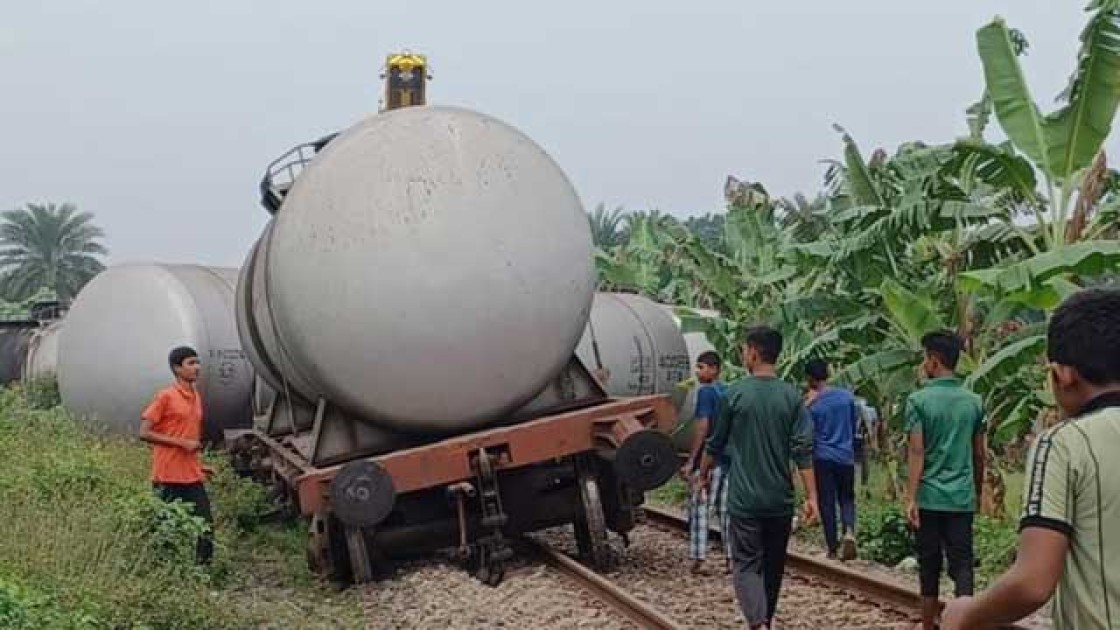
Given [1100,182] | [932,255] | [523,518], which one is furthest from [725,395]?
[932,255]

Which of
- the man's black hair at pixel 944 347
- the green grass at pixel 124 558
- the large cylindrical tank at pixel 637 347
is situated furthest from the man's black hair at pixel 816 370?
the large cylindrical tank at pixel 637 347

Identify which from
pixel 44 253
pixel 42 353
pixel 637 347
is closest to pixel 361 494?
pixel 637 347

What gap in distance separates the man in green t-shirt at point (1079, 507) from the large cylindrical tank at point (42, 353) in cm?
2068

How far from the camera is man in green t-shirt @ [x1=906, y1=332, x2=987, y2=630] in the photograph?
21.6ft

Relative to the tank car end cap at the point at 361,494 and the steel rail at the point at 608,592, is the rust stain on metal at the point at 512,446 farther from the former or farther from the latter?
the steel rail at the point at 608,592

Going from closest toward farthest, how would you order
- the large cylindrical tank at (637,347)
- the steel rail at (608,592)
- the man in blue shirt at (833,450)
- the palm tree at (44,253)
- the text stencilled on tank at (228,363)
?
the steel rail at (608,592), the man in blue shirt at (833,450), the text stencilled on tank at (228,363), the large cylindrical tank at (637,347), the palm tree at (44,253)

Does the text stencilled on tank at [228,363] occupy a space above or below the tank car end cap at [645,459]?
above

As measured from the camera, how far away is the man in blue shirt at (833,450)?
9.66 m

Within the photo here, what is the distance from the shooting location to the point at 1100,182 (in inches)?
387

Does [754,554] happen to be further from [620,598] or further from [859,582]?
[859,582]

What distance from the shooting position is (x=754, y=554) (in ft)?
21.5

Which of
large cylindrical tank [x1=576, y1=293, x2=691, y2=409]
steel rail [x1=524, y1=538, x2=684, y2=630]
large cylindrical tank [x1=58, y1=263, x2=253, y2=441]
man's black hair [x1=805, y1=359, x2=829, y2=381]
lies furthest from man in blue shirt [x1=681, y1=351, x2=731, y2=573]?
large cylindrical tank [x1=58, y1=263, x2=253, y2=441]

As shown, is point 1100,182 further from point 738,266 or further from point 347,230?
point 738,266

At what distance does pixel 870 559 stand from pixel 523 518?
3032 millimetres
